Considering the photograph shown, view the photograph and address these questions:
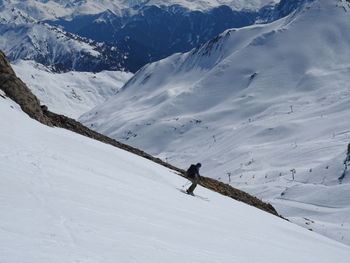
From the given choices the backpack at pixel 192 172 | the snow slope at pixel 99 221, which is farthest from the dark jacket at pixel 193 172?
the snow slope at pixel 99 221

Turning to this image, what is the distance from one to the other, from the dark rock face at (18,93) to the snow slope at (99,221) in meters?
6.92

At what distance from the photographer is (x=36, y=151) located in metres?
19.1

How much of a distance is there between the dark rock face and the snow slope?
6.92 metres

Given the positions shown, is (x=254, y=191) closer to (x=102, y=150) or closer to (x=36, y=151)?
(x=102, y=150)

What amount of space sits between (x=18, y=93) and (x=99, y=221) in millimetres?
23114

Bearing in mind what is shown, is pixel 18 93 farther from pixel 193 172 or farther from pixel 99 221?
pixel 99 221

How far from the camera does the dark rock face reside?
3138cm

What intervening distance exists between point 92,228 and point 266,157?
162880 mm

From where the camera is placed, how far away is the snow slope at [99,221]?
9.19 m

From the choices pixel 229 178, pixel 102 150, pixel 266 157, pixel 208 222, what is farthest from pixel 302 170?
pixel 208 222

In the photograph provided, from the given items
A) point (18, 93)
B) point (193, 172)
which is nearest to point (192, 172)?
point (193, 172)

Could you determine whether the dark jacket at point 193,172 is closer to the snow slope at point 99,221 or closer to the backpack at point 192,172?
the backpack at point 192,172

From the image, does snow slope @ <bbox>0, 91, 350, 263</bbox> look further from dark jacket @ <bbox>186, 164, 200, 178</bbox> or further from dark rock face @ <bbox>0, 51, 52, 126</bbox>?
dark rock face @ <bbox>0, 51, 52, 126</bbox>

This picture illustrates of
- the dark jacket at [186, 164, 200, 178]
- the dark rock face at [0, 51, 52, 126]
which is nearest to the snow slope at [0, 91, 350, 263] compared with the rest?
the dark jacket at [186, 164, 200, 178]
